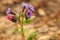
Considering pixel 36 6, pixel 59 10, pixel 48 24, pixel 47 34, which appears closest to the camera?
pixel 47 34

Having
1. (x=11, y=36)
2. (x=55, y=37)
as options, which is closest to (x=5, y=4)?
(x=11, y=36)

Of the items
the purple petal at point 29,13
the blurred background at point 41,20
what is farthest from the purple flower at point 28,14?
the blurred background at point 41,20

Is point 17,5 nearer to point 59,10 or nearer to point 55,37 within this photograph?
point 59,10

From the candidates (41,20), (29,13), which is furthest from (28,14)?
(41,20)

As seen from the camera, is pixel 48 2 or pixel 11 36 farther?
pixel 48 2

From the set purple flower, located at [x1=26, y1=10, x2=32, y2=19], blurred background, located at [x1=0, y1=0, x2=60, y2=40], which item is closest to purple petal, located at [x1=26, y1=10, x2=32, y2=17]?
purple flower, located at [x1=26, y1=10, x2=32, y2=19]

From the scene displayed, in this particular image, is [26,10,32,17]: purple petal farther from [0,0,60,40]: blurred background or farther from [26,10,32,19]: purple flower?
[0,0,60,40]: blurred background

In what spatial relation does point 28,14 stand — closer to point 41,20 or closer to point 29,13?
point 29,13

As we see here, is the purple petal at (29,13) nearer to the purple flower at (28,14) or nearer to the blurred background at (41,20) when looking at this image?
the purple flower at (28,14)
